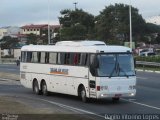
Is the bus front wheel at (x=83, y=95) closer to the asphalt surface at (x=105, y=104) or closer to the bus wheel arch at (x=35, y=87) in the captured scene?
the asphalt surface at (x=105, y=104)

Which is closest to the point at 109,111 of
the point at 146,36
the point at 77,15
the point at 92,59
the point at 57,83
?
the point at 92,59

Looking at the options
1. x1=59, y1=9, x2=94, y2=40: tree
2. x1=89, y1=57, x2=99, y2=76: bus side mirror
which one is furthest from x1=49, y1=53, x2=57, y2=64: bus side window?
x1=59, y1=9, x2=94, y2=40: tree

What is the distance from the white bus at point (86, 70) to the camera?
21312 mm

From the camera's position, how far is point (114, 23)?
99.1 metres

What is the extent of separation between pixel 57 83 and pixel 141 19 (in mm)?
86406

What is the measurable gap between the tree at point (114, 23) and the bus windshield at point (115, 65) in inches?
2881

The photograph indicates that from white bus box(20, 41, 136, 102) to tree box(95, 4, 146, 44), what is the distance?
69650 millimetres

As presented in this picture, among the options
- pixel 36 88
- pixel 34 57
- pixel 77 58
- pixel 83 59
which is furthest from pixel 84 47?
pixel 34 57

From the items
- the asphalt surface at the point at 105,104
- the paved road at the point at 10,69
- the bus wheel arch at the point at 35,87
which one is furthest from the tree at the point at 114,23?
the asphalt surface at the point at 105,104

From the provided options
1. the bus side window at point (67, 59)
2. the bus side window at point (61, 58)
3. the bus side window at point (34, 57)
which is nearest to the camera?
the bus side window at point (67, 59)

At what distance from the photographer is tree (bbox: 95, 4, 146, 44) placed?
97.7 metres

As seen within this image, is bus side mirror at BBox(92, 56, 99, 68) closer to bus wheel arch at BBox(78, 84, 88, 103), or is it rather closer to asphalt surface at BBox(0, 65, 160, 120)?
bus wheel arch at BBox(78, 84, 88, 103)

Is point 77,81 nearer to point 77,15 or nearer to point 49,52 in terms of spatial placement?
point 49,52

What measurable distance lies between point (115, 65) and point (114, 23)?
3067 inches
